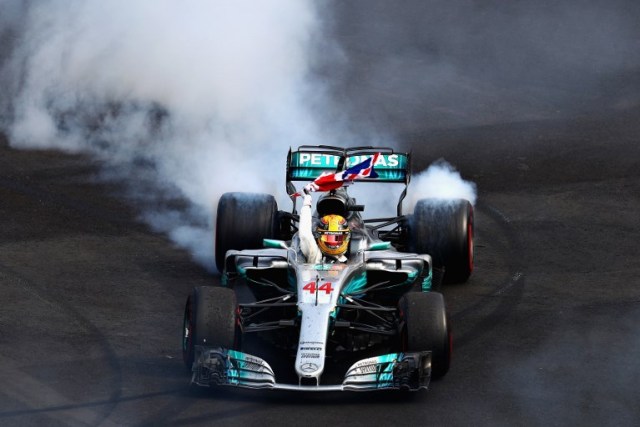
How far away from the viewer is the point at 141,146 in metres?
24.2

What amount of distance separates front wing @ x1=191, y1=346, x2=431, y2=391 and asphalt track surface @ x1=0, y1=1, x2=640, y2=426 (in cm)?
20

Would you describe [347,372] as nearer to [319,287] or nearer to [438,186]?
[319,287]

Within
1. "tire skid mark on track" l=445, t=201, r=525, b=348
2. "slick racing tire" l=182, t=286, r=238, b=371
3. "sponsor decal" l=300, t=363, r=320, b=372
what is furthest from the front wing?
"tire skid mark on track" l=445, t=201, r=525, b=348

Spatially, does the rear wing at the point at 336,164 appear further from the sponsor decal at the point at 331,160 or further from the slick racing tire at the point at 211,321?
the slick racing tire at the point at 211,321

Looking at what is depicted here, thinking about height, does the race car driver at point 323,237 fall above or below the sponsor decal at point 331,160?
below

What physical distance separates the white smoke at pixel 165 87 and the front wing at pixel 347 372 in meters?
7.74

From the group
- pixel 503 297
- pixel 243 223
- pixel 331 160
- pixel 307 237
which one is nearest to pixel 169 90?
pixel 331 160

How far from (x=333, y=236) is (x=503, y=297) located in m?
2.55

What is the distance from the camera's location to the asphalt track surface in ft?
47.6

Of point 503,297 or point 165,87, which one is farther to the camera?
point 165,87

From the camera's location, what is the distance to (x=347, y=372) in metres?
14.6

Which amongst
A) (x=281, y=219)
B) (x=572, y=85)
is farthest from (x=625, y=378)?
(x=572, y=85)

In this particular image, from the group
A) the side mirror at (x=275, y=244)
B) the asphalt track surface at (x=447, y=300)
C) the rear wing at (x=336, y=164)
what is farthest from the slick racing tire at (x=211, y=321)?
the rear wing at (x=336, y=164)

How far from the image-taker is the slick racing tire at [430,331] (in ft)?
48.8
